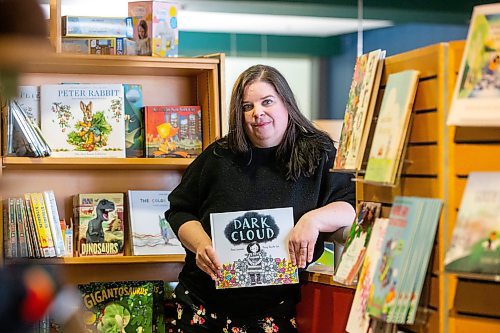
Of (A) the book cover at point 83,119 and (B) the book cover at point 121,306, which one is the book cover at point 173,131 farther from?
(B) the book cover at point 121,306

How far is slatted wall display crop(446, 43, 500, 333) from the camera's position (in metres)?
1.95

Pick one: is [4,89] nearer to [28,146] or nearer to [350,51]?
[28,146]

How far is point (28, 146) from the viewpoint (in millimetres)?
4098

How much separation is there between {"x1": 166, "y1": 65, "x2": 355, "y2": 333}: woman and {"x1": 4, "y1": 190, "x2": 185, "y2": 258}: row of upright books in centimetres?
100

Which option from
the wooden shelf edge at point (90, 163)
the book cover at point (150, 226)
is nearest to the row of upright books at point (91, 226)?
the book cover at point (150, 226)

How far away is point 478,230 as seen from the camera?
1812 mm

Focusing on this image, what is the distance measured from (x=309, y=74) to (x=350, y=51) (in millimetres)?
450

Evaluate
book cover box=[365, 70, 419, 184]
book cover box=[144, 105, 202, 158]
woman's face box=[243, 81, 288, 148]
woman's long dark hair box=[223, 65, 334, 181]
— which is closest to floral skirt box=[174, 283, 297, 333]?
woman's long dark hair box=[223, 65, 334, 181]

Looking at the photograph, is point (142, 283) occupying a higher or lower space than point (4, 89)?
lower

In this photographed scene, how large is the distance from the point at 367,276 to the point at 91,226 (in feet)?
7.97

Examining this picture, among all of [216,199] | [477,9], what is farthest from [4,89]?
[216,199]

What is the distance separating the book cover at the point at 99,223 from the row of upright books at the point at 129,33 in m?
0.72

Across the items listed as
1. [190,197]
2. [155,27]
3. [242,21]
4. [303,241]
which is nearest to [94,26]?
[155,27]

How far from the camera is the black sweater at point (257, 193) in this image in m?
3.21
